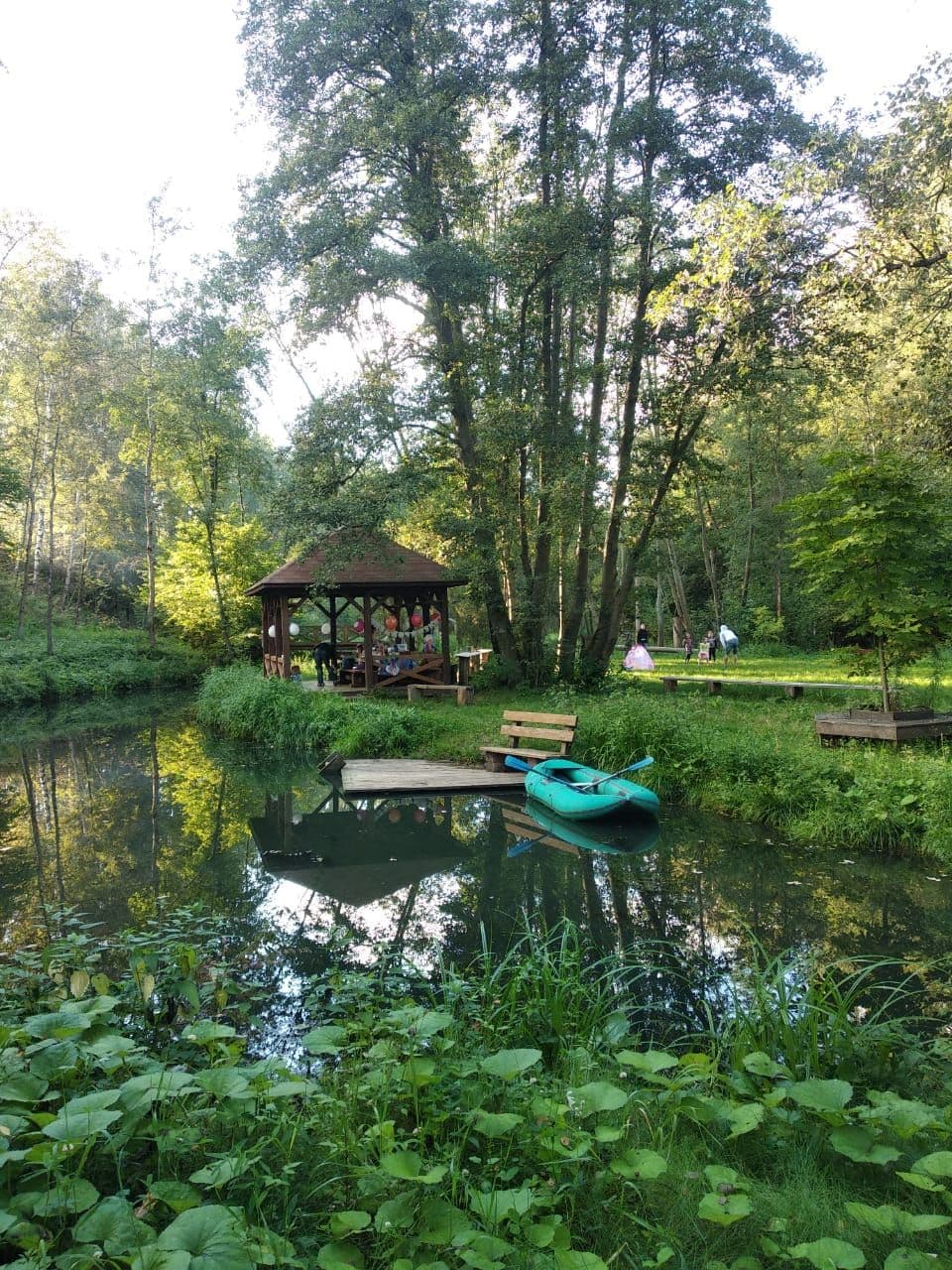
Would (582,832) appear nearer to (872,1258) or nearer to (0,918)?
(0,918)

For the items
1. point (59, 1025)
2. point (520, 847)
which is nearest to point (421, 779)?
point (520, 847)

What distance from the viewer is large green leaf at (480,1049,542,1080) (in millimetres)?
2441

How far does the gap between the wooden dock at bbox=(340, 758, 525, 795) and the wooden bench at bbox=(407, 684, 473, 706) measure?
13.1 ft

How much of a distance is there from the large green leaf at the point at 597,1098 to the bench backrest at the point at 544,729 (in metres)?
7.72

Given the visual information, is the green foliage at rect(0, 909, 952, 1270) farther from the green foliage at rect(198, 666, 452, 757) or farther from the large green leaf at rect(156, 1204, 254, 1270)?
the green foliage at rect(198, 666, 452, 757)

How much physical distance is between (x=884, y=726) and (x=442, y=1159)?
7.48 m

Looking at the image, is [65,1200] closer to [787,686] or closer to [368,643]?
[787,686]

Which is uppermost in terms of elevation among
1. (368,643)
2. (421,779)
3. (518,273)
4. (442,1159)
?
(518,273)

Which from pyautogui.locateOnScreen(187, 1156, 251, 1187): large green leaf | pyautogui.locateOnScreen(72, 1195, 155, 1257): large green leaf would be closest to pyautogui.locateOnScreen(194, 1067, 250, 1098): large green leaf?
pyautogui.locateOnScreen(187, 1156, 251, 1187): large green leaf

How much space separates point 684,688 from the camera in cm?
1493

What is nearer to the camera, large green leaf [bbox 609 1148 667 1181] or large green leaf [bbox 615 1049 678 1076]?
large green leaf [bbox 609 1148 667 1181]

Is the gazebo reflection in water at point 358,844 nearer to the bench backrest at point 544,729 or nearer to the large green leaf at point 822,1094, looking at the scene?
the bench backrest at point 544,729

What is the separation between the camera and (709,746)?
900 centimetres

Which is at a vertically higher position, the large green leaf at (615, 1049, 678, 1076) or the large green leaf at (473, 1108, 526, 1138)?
the large green leaf at (615, 1049, 678, 1076)
